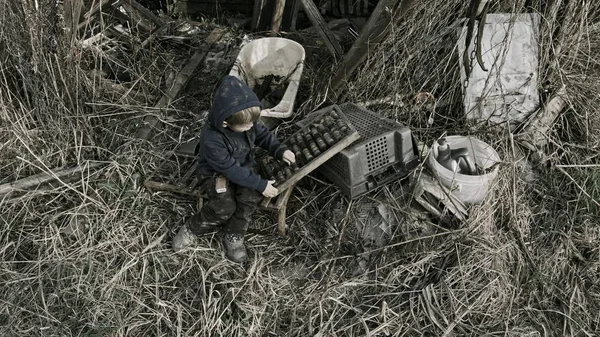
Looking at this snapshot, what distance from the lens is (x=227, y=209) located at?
3.08 metres

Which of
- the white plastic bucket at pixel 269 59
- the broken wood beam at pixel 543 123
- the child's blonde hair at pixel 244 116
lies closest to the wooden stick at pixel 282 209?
the child's blonde hair at pixel 244 116

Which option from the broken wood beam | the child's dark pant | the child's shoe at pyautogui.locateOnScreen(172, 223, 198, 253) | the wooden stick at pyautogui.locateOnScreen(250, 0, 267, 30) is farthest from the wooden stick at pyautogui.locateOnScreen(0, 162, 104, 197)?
the broken wood beam

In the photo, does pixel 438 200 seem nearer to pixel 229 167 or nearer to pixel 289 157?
pixel 289 157

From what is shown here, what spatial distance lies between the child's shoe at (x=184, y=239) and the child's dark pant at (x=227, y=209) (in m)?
0.04

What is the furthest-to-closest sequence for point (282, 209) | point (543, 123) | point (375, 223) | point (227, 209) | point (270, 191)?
1. point (543, 123)
2. point (375, 223)
3. point (282, 209)
4. point (227, 209)
5. point (270, 191)

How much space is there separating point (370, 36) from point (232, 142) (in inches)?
52.6

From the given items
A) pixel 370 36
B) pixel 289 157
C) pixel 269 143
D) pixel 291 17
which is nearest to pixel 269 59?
pixel 291 17

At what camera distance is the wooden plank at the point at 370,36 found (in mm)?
3293

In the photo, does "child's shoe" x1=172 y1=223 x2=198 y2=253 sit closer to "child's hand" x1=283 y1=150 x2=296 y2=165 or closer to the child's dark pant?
the child's dark pant

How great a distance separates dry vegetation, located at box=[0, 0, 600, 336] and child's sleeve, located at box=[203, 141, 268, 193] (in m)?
0.59

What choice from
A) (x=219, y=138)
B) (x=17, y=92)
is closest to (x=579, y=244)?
(x=219, y=138)

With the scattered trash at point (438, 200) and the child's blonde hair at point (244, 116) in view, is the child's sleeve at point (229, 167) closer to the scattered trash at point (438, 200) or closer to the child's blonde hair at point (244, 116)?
the child's blonde hair at point (244, 116)

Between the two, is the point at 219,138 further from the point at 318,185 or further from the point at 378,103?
the point at 378,103

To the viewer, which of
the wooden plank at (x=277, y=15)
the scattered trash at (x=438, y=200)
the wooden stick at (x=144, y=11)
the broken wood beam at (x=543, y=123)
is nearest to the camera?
the scattered trash at (x=438, y=200)
